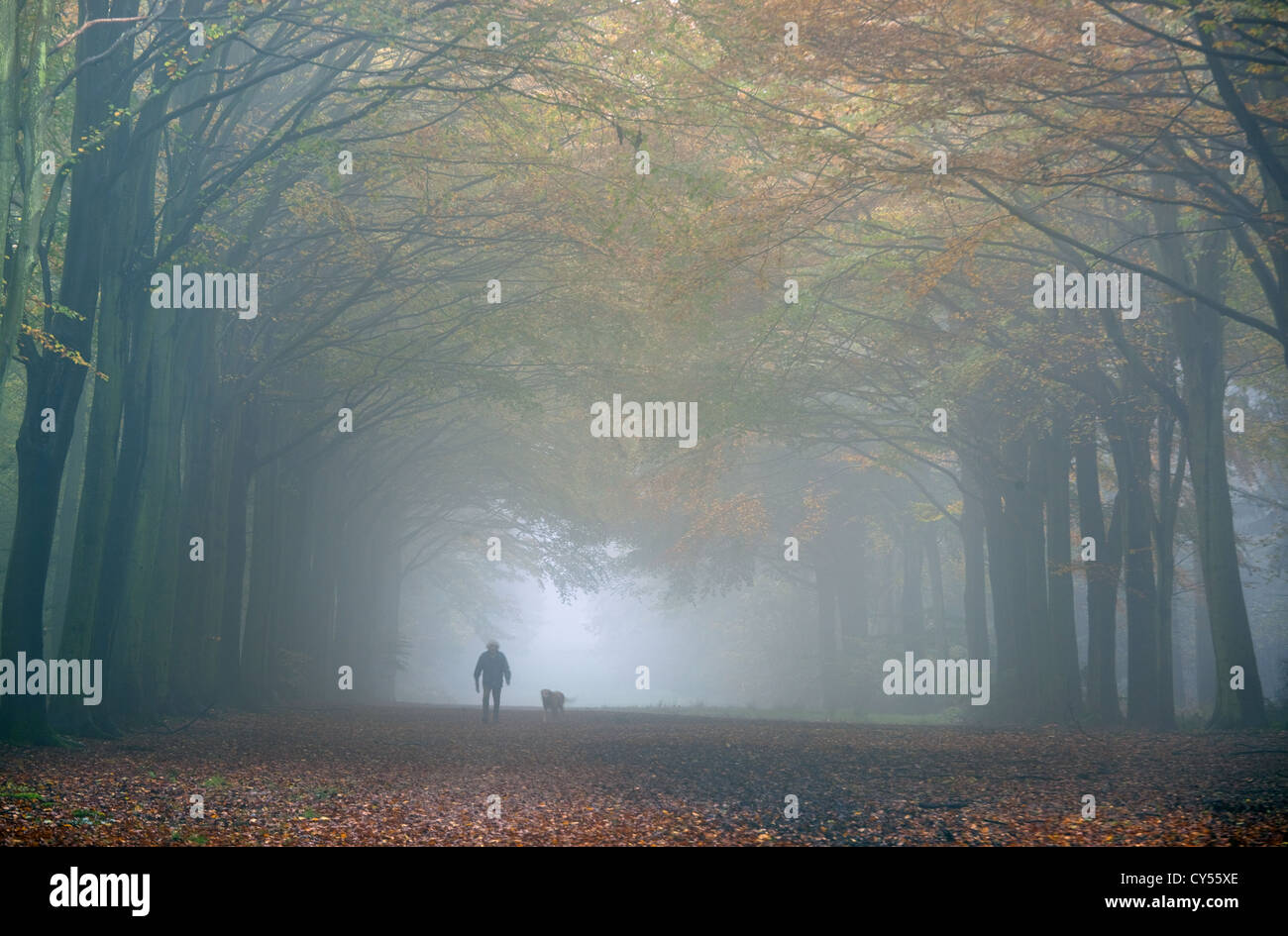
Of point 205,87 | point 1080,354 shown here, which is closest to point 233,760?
point 205,87

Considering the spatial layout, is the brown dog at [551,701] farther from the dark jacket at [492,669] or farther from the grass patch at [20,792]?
the grass patch at [20,792]

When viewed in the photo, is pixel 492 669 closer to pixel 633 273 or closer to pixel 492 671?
pixel 492 671

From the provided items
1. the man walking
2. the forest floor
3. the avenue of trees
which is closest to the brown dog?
the man walking

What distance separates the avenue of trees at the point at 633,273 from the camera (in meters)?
13.1

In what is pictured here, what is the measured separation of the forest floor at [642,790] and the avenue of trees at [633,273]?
8.89 feet

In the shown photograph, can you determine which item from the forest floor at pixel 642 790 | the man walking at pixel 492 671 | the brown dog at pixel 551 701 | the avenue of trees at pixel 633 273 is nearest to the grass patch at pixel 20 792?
the forest floor at pixel 642 790

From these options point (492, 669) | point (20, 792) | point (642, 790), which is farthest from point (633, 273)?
point (20, 792)

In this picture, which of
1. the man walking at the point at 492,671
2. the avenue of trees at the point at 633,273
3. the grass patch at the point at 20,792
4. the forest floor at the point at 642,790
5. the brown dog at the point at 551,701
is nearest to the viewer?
the forest floor at the point at 642,790

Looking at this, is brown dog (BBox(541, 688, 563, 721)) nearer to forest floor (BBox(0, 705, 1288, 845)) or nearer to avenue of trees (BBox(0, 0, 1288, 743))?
avenue of trees (BBox(0, 0, 1288, 743))

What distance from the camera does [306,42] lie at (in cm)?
1798

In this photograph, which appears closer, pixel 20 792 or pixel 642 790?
pixel 20 792

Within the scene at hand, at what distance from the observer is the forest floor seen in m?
8.60

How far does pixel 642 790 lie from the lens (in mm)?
11398

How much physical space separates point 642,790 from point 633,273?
1089 centimetres
